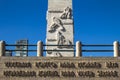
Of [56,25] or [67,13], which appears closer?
[56,25]

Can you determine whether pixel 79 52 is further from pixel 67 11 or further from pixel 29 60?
pixel 67 11

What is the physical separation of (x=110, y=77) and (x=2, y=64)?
8.24 meters

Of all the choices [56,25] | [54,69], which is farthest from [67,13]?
[54,69]

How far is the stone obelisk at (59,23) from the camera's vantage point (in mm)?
43188

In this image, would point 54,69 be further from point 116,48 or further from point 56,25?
point 56,25

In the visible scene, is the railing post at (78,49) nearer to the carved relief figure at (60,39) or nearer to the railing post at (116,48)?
the railing post at (116,48)

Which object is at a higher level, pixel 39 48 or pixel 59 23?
pixel 59 23

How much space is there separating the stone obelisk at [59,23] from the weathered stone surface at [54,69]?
9.31 m

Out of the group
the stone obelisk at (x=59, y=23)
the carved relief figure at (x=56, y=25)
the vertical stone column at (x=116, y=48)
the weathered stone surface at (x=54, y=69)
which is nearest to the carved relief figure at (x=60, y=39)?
the stone obelisk at (x=59, y=23)

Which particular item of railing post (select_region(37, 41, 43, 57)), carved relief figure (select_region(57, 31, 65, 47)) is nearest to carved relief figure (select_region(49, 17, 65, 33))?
carved relief figure (select_region(57, 31, 65, 47))

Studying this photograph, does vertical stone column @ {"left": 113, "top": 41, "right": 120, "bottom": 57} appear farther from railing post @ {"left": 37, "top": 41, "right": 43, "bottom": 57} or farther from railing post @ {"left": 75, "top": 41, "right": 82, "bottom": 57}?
railing post @ {"left": 37, "top": 41, "right": 43, "bottom": 57}

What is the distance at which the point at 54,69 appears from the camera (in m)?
33.7

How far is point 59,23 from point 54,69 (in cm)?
1072

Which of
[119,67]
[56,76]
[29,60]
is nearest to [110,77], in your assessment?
[119,67]
